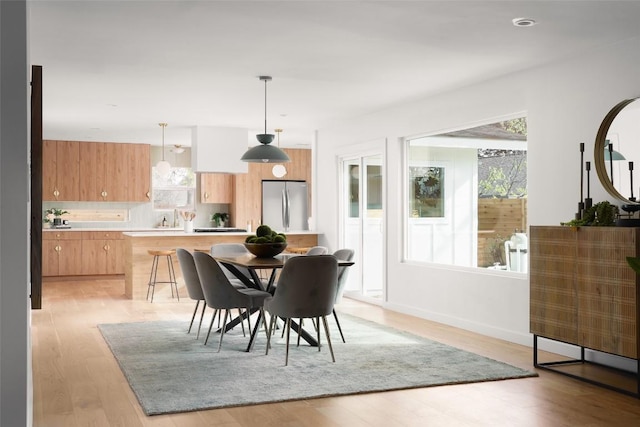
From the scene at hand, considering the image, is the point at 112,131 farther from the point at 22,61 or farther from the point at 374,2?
the point at 22,61

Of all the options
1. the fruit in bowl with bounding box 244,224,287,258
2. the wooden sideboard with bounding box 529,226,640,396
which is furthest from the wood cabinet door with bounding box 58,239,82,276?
the wooden sideboard with bounding box 529,226,640,396

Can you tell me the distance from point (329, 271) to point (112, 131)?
263 inches

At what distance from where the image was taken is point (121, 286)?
423 inches

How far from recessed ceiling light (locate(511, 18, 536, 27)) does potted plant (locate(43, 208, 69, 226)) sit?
940cm

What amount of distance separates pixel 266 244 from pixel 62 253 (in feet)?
22.2

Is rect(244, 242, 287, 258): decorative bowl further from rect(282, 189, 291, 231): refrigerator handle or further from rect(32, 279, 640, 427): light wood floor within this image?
rect(282, 189, 291, 231): refrigerator handle

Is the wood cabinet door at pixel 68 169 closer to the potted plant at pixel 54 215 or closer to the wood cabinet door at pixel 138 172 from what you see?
the potted plant at pixel 54 215

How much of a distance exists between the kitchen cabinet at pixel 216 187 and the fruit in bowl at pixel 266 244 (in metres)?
6.93

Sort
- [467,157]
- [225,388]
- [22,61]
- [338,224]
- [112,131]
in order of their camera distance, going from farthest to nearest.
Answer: [112,131]
[338,224]
[467,157]
[225,388]
[22,61]

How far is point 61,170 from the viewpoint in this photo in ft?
39.0

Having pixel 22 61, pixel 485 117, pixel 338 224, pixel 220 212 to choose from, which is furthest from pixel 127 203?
pixel 22 61

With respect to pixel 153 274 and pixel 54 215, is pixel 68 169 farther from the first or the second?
pixel 153 274

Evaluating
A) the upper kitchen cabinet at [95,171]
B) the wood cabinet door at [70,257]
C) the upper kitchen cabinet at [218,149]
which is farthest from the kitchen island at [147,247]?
the upper kitchen cabinet at [95,171]

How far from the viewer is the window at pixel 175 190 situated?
43.0ft
